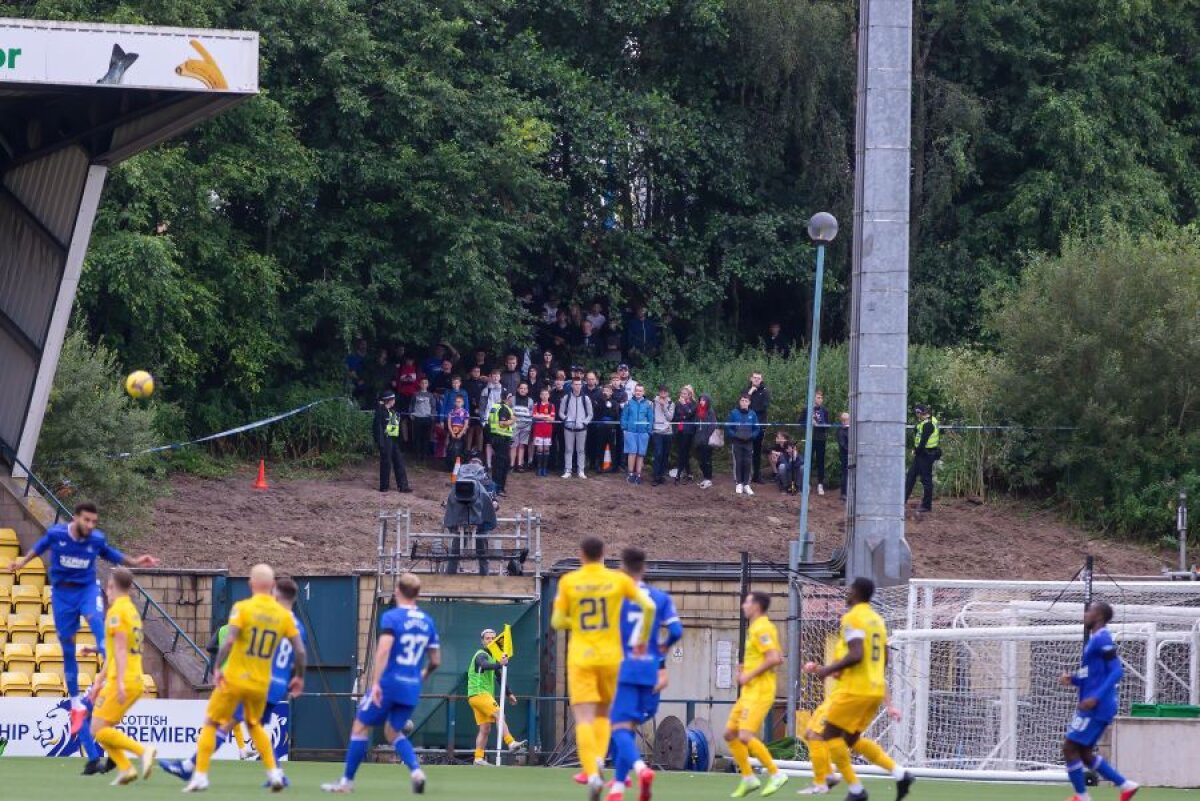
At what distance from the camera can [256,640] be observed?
15500mm

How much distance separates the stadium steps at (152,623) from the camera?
90.9 ft

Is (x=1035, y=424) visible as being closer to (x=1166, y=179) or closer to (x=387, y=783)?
(x=1166, y=179)

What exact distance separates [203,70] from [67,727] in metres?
9.52

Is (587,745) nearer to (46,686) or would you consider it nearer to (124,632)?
(124,632)

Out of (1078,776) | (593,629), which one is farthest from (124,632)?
(1078,776)

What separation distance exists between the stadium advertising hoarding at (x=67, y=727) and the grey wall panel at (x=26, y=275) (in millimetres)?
7621

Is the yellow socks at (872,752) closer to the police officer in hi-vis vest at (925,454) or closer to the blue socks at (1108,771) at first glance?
the blue socks at (1108,771)

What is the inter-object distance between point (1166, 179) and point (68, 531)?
116 feet

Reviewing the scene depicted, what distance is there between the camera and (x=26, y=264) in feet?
99.6

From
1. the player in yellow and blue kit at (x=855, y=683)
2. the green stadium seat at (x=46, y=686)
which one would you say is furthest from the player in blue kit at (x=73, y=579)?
the player in yellow and blue kit at (x=855, y=683)

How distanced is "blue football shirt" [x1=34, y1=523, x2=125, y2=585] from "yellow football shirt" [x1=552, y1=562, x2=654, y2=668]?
6.17 metres

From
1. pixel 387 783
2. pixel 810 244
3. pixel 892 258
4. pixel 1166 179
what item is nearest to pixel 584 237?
pixel 810 244

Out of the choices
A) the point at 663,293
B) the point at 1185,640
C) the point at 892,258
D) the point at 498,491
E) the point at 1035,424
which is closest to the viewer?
the point at 1185,640

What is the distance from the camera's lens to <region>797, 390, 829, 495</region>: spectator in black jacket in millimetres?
38938
